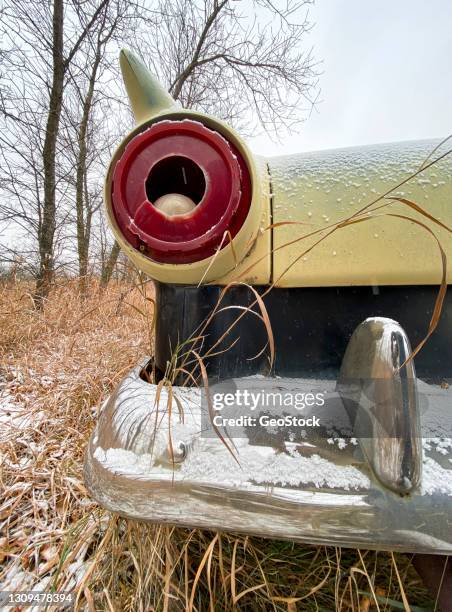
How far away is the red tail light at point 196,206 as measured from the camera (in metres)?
0.59

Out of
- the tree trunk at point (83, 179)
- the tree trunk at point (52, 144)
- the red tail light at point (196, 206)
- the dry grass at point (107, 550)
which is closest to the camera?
the red tail light at point (196, 206)

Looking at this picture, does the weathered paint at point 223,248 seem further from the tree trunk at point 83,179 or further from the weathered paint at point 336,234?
the tree trunk at point 83,179

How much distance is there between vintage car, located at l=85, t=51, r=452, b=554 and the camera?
0.45 m

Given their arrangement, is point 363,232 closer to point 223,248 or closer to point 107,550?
point 223,248

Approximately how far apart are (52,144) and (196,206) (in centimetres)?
483

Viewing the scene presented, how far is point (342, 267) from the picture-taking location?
0.67 metres

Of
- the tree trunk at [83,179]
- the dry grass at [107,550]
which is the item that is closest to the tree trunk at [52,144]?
the tree trunk at [83,179]

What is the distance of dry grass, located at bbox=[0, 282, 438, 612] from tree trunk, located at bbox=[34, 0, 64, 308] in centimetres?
269

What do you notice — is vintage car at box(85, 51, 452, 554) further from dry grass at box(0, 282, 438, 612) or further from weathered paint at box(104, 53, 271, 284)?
dry grass at box(0, 282, 438, 612)

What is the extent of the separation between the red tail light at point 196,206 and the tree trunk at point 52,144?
4097 millimetres

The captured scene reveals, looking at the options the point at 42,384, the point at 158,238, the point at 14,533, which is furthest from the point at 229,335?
the point at 42,384

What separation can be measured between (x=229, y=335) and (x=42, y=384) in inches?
69.5

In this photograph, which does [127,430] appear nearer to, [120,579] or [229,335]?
[229,335]


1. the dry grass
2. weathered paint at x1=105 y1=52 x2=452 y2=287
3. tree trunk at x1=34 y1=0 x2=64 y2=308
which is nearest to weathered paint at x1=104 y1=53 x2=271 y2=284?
weathered paint at x1=105 y1=52 x2=452 y2=287
